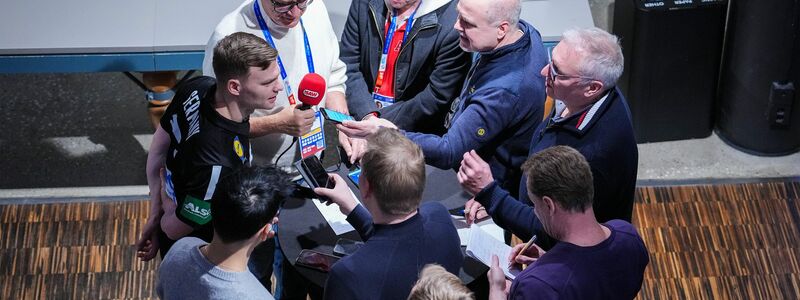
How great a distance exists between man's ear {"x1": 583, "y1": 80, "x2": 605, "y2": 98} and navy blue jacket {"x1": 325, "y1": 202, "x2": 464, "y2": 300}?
0.72m

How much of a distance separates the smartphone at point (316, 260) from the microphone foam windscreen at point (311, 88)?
51cm

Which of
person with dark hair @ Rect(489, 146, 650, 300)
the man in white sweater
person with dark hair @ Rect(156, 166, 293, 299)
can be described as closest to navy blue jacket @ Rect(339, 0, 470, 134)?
the man in white sweater

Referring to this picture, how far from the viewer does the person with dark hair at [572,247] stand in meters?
2.85

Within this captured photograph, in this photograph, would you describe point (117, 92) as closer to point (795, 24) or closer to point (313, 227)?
point (313, 227)

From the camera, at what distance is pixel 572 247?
2906 mm

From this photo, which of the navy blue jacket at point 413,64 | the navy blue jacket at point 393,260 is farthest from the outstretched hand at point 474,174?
the navy blue jacket at point 413,64

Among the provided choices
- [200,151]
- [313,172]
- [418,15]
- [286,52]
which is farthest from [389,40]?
[200,151]

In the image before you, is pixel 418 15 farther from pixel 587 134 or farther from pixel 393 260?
pixel 393 260

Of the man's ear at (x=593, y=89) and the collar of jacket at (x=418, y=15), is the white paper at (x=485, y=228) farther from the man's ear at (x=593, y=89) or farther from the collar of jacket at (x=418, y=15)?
the collar of jacket at (x=418, y=15)

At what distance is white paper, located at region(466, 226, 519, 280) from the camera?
3.34 metres

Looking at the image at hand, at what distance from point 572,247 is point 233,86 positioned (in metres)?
1.18

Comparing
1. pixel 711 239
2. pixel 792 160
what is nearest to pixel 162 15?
pixel 711 239

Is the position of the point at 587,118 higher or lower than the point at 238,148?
higher

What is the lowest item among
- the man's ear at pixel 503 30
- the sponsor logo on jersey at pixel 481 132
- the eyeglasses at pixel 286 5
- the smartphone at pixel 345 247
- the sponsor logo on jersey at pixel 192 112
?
the smartphone at pixel 345 247
